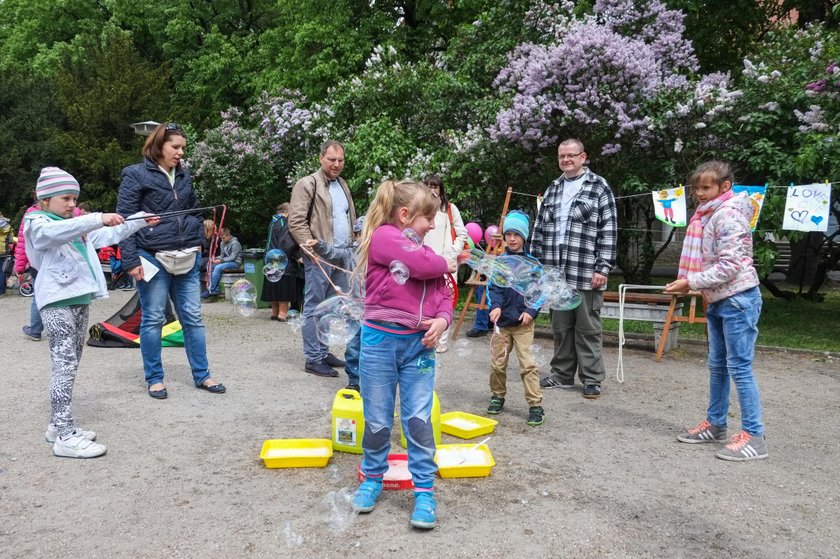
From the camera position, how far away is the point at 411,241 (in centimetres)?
346

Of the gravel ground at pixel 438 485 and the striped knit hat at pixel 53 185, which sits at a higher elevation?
the striped knit hat at pixel 53 185

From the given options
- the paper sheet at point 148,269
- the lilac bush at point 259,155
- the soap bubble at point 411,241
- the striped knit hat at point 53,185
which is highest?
the lilac bush at point 259,155

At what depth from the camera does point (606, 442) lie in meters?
4.76

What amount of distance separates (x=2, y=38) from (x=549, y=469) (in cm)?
2935

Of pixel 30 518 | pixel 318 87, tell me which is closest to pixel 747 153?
pixel 30 518

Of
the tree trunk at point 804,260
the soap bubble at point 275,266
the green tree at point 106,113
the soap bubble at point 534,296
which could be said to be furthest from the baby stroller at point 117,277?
the tree trunk at point 804,260

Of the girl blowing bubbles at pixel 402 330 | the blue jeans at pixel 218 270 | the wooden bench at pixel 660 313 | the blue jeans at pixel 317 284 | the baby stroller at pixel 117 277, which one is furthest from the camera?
the baby stroller at pixel 117 277

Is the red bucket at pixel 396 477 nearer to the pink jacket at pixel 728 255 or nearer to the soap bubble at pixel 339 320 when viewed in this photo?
the soap bubble at pixel 339 320

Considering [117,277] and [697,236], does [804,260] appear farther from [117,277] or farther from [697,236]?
[117,277]

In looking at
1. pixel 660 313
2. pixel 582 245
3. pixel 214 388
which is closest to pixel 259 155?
pixel 660 313

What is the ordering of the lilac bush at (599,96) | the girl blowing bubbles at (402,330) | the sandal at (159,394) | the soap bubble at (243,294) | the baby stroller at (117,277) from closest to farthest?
the girl blowing bubbles at (402,330)
the sandal at (159,394)
the soap bubble at (243,294)
the lilac bush at (599,96)
the baby stroller at (117,277)

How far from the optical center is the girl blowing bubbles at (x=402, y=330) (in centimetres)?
351

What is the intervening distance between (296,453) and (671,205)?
6373 millimetres

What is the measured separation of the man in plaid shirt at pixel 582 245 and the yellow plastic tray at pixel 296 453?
2575 millimetres
